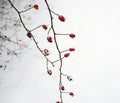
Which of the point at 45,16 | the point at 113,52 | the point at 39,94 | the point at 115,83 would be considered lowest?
the point at 39,94

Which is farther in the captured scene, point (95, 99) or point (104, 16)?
point (104, 16)

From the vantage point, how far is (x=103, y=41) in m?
2.21

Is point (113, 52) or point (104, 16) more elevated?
point (104, 16)

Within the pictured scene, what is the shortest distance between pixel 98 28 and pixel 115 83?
672mm

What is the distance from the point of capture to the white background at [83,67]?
1.92 metres

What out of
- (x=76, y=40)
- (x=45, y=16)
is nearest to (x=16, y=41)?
(x=45, y=16)

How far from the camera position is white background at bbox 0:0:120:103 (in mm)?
1918

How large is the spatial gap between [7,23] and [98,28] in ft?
3.53

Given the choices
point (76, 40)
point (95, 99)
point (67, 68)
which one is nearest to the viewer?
point (95, 99)

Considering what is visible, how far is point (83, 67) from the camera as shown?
2.06m

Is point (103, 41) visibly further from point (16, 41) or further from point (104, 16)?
point (16, 41)

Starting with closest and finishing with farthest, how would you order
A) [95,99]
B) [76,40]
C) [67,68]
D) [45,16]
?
[95,99] < [67,68] < [76,40] < [45,16]

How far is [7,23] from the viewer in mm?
2566

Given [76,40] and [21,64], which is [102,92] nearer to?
[76,40]
